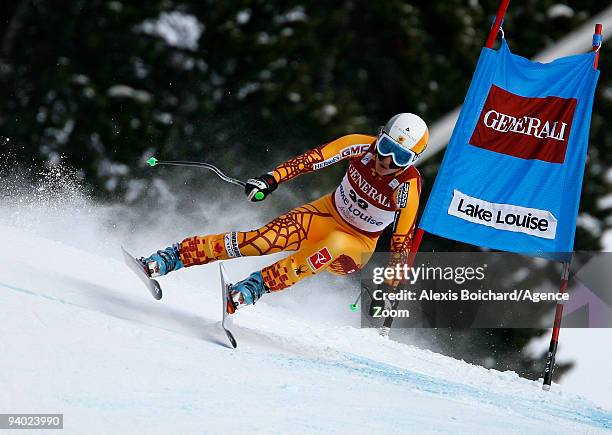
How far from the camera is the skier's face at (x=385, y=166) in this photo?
17.8 feet

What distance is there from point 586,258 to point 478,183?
738 cm

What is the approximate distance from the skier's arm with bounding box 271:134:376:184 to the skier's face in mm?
195

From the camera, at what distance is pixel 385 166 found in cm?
545

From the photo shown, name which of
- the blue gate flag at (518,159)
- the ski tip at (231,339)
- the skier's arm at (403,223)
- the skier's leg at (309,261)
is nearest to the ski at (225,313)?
the ski tip at (231,339)

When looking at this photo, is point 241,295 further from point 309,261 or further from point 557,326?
point 557,326

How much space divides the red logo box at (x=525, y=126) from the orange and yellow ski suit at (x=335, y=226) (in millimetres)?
935

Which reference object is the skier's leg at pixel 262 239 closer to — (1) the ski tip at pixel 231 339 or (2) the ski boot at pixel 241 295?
(2) the ski boot at pixel 241 295

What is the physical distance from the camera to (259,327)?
5.91m

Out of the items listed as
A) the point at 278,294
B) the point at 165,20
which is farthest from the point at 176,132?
the point at 278,294

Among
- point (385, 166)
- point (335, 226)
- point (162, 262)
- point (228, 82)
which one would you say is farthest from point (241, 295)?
point (228, 82)

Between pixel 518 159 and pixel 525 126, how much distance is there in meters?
0.21

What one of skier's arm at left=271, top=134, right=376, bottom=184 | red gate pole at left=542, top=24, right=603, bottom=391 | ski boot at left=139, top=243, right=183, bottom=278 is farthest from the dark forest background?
ski boot at left=139, top=243, right=183, bottom=278

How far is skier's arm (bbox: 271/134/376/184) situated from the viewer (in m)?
5.63

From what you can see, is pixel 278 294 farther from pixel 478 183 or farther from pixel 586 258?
pixel 586 258
